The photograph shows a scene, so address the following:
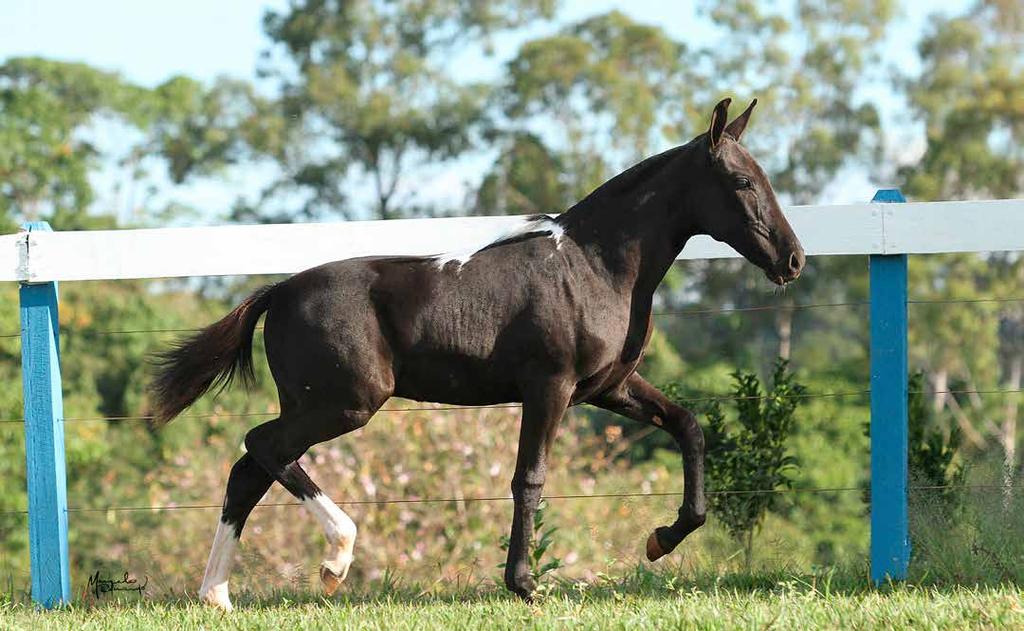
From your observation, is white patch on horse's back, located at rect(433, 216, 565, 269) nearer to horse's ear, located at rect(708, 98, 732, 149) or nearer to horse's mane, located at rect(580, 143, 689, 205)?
horse's mane, located at rect(580, 143, 689, 205)

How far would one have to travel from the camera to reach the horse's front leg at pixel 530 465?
511 cm

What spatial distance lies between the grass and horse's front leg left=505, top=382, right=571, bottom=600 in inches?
4.9

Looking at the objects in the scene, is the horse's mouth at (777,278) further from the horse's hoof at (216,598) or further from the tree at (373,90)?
the tree at (373,90)

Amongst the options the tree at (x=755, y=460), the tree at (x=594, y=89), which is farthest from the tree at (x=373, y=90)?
the tree at (x=755, y=460)

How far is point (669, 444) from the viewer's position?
18.8 m

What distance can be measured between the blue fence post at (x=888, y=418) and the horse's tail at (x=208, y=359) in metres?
2.73

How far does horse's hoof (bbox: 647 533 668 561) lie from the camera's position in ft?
18.0

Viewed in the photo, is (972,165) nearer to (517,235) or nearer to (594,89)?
(594,89)

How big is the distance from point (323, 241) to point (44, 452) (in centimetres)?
161

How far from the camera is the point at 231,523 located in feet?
17.7

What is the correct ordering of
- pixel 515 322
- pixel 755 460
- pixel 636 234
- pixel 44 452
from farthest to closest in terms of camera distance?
pixel 755 460
pixel 44 452
pixel 636 234
pixel 515 322

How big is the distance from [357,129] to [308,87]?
5.39ft

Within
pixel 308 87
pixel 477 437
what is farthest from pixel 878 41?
pixel 477 437

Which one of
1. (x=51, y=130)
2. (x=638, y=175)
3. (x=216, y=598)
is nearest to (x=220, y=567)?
(x=216, y=598)
